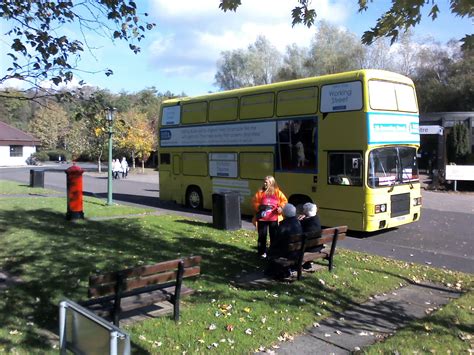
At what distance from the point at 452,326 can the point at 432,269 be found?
2923 millimetres

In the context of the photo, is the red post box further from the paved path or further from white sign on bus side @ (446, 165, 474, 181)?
white sign on bus side @ (446, 165, 474, 181)

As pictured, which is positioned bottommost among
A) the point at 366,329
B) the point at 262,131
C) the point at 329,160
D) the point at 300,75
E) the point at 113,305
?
the point at 366,329

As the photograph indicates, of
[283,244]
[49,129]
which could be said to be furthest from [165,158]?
[49,129]

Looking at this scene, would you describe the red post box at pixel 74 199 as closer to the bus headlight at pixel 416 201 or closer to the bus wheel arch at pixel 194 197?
the bus wheel arch at pixel 194 197

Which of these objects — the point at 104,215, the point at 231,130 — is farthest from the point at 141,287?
the point at 231,130

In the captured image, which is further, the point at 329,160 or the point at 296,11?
the point at 329,160

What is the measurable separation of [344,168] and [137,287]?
7.60m

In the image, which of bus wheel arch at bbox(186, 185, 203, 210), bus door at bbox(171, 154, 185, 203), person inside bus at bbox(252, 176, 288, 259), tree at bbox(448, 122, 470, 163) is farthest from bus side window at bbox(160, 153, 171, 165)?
tree at bbox(448, 122, 470, 163)

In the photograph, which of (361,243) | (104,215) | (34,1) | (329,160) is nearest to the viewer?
(34,1)

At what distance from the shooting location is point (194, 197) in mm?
16344

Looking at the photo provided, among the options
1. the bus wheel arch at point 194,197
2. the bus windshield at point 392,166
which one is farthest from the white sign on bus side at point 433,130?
the bus wheel arch at point 194,197

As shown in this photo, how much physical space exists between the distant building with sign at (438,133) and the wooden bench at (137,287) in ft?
74.7

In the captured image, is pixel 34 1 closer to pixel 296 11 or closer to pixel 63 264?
pixel 296 11

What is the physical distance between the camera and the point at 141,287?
199 inches
